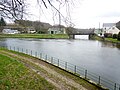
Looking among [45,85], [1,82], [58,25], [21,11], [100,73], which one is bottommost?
[100,73]

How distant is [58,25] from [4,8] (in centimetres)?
269

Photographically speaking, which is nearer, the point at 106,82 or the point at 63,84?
the point at 63,84

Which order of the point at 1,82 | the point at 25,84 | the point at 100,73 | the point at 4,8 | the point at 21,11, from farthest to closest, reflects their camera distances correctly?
the point at 100,73, the point at 25,84, the point at 1,82, the point at 4,8, the point at 21,11

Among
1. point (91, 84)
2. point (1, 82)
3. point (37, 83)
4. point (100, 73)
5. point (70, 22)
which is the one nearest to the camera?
point (70, 22)

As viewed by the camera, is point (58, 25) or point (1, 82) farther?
point (1, 82)

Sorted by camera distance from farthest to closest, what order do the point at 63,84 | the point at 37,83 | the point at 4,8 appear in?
the point at 63,84 → the point at 37,83 → the point at 4,8

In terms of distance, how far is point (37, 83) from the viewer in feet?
30.6

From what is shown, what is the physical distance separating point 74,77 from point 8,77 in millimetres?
5135

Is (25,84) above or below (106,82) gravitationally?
above

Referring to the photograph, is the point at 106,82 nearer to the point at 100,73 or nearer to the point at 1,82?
the point at 100,73

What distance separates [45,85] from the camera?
9406 millimetres

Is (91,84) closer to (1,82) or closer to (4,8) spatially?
(1,82)

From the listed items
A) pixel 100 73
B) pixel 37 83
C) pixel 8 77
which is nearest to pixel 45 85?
pixel 37 83

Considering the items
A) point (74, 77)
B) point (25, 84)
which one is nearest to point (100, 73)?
point (74, 77)
